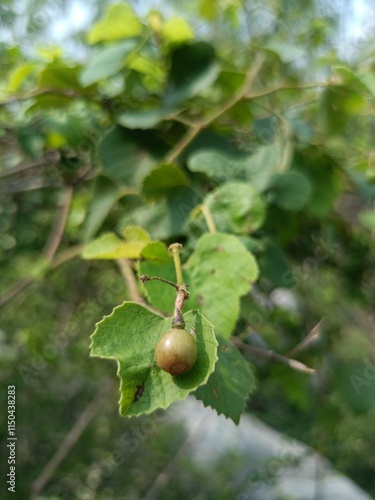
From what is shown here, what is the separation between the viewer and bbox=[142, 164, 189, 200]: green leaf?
2.15 feet

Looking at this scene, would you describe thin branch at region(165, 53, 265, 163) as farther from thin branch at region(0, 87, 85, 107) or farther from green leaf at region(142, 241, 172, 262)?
green leaf at region(142, 241, 172, 262)

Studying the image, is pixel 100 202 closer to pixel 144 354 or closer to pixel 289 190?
pixel 289 190

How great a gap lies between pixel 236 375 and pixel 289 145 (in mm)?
464

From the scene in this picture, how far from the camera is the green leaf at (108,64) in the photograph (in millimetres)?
Answer: 723

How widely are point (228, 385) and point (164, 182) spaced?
35cm

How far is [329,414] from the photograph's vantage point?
4.42 feet

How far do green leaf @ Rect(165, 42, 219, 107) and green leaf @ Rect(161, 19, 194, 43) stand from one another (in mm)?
15

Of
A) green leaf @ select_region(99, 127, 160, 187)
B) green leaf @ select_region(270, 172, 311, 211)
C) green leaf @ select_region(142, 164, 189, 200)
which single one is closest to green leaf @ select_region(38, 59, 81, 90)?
green leaf @ select_region(99, 127, 160, 187)

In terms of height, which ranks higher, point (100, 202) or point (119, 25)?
point (119, 25)

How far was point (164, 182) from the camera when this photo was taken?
26.5 inches

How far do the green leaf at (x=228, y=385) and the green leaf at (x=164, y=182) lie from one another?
30cm

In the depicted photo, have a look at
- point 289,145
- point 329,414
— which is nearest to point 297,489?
point 329,414

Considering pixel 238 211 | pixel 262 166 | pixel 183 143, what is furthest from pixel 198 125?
pixel 238 211

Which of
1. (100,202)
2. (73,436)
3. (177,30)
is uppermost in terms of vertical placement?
(177,30)
